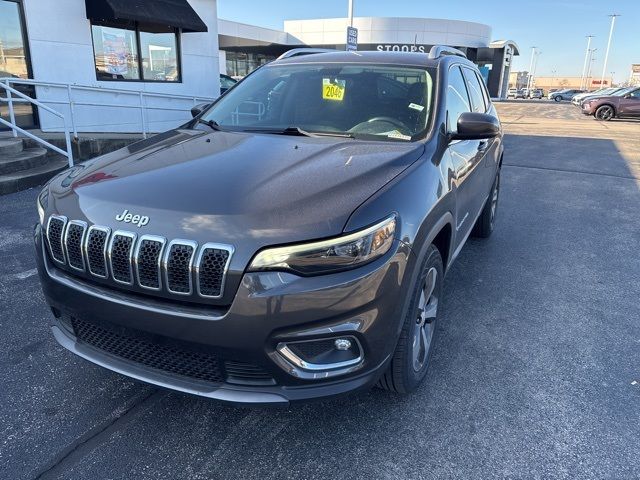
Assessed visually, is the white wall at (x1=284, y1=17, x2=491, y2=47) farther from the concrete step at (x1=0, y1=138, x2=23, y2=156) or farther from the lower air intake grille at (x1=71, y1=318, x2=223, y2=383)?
the lower air intake grille at (x1=71, y1=318, x2=223, y2=383)

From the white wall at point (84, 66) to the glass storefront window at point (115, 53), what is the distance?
235 millimetres

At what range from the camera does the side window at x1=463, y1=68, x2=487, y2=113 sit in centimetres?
424

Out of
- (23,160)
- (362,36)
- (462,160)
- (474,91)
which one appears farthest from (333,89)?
(362,36)

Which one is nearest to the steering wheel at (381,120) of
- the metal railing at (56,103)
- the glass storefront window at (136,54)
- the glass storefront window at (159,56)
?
the metal railing at (56,103)

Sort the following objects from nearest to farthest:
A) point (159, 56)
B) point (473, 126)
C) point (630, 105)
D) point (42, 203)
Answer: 1. point (42, 203)
2. point (473, 126)
3. point (159, 56)
4. point (630, 105)

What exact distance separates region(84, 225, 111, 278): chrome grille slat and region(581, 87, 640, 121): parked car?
2843cm

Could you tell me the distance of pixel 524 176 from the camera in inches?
370

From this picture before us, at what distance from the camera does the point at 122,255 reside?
2041 millimetres

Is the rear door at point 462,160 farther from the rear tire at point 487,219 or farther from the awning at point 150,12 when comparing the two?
the awning at point 150,12

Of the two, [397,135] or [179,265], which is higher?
[397,135]

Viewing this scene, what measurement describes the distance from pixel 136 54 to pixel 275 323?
1130 cm

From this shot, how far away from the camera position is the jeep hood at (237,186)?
196 centimetres

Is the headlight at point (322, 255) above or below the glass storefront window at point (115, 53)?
below

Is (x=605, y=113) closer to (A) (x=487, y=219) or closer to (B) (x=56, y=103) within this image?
(A) (x=487, y=219)
